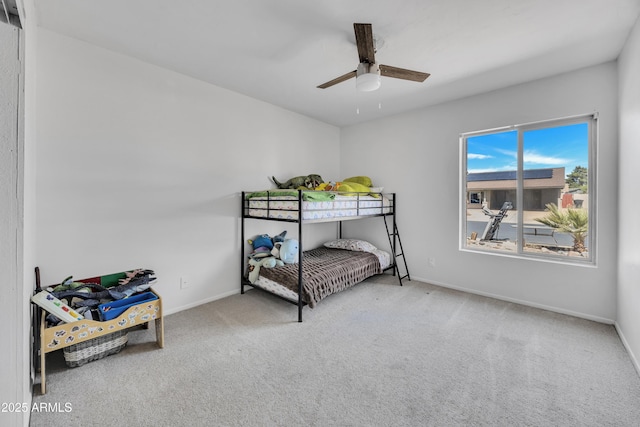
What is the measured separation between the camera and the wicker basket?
5.64 ft

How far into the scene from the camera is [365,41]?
5.47 ft

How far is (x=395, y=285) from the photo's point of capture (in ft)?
11.3

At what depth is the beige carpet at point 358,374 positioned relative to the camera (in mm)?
1392

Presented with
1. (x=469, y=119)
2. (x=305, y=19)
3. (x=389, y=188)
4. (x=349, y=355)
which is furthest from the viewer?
(x=389, y=188)

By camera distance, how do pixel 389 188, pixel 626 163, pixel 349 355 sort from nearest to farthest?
pixel 349 355, pixel 626 163, pixel 389 188

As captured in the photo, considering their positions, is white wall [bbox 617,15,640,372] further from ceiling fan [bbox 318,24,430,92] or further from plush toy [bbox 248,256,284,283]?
plush toy [bbox 248,256,284,283]

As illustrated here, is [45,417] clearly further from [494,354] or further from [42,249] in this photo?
[494,354]

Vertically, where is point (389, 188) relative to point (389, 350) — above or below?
above

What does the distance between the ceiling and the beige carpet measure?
2383 mm

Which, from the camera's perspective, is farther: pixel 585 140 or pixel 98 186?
pixel 585 140

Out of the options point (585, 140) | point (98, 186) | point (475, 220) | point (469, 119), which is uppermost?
point (469, 119)

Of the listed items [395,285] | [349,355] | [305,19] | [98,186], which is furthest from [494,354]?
[98,186]

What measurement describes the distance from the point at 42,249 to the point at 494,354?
11.3 feet

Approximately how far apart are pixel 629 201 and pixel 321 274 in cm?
259
